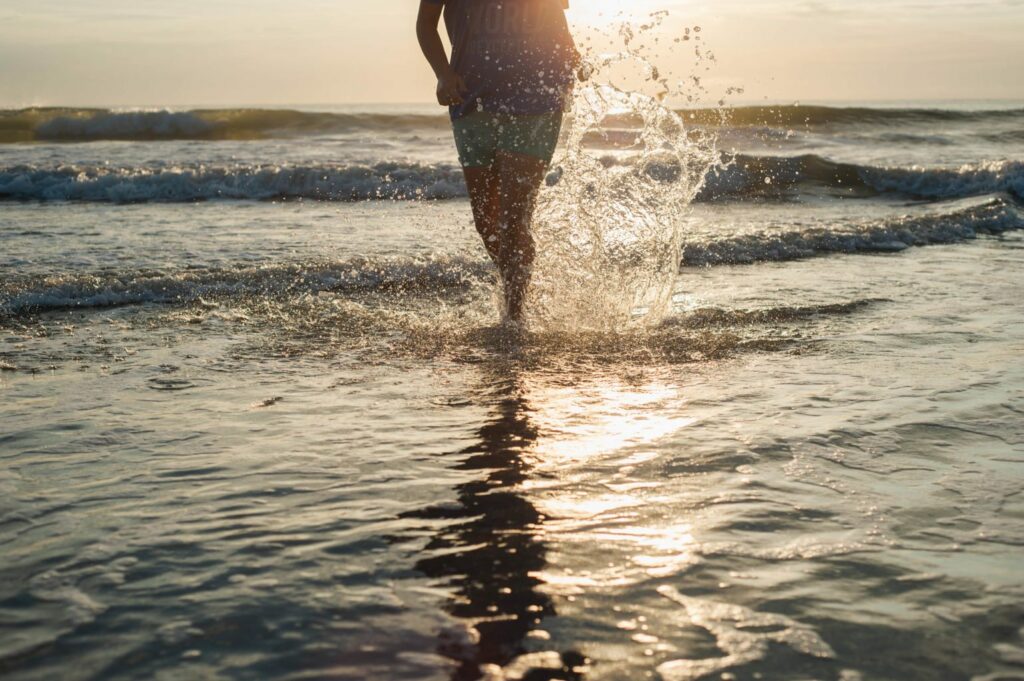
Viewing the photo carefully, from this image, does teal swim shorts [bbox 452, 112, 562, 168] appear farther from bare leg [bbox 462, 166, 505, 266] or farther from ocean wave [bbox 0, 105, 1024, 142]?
ocean wave [bbox 0, 105, 1024, 142]

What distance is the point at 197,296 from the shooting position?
219 inches

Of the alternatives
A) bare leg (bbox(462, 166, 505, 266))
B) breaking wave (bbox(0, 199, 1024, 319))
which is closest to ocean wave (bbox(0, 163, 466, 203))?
breaking wave (bbox(0, 199, 1024, 319))

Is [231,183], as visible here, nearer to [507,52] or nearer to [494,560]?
[507,52]

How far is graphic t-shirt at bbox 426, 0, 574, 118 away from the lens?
4.36 meters

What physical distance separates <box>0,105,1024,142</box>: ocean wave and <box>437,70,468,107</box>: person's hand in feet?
53.6

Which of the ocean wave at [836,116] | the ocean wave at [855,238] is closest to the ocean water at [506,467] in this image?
the ocean wave at [855,238]

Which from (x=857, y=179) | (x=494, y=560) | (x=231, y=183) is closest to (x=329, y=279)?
(x=494, y=560)

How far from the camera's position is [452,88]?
14.4 ft

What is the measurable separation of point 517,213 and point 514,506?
7.67ft

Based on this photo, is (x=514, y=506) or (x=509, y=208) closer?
(x=514, y=506)

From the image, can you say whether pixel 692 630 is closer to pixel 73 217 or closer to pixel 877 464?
pixel 877 464

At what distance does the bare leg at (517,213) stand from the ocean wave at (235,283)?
1346mm

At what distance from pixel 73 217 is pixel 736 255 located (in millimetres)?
6193

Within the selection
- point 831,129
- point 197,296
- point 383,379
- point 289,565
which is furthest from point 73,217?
point 831,129
